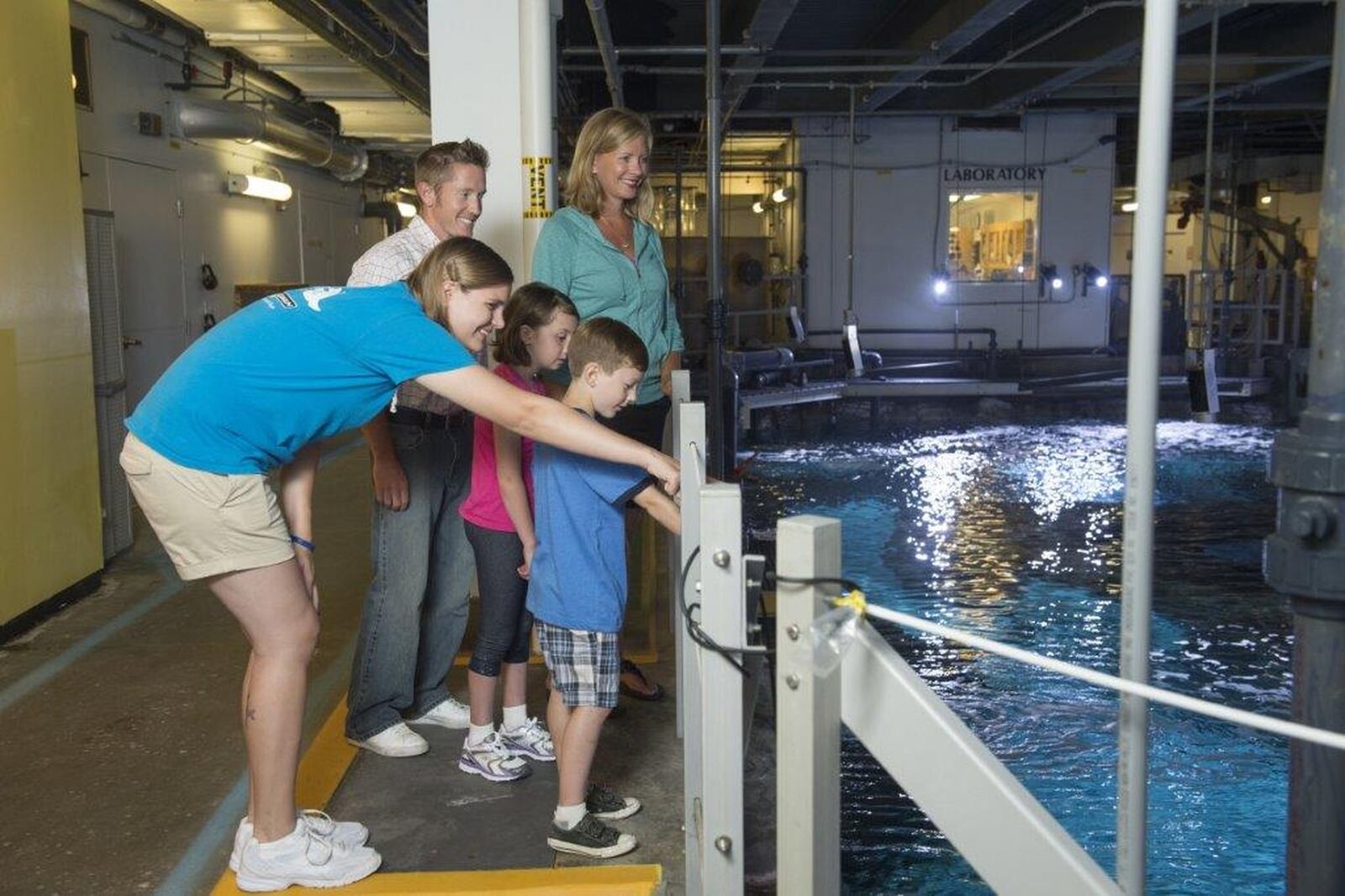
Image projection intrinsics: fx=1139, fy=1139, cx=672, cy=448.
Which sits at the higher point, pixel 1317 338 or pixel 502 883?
pixel 1317 338

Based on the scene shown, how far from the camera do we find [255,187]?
34.2ft

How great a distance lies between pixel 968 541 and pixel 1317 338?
5.10 metres

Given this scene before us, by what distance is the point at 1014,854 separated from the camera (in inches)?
54.5

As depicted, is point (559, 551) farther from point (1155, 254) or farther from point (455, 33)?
point (455, 33)

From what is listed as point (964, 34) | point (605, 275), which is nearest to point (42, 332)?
point (605, 275)

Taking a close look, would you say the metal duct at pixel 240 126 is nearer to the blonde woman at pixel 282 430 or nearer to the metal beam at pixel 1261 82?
the blonde woman at pixel 282 430

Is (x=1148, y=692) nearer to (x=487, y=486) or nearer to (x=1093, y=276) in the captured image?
(x=487, y=486)

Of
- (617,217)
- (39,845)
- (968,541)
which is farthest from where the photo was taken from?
(968,541)

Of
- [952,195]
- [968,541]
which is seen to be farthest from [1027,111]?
[968,541]

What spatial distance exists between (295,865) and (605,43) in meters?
6.57

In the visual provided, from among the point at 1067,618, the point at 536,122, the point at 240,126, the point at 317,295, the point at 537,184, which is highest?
the point at 240,126

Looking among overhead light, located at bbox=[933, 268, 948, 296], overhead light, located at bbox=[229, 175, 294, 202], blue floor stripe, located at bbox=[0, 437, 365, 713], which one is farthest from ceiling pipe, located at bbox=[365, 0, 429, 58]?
overhead light, located at bbox=[933, 268, 948, 296]

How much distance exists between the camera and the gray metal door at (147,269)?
8227 mm

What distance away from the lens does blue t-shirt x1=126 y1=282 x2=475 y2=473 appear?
7.57ft
